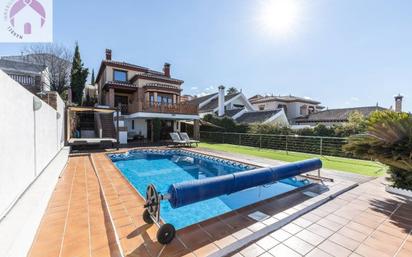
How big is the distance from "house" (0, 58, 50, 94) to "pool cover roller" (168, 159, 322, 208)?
2435cm

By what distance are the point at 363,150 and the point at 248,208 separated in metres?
3.74

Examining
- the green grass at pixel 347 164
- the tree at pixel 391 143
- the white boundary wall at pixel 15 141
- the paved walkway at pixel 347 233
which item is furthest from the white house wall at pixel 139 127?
the paved walkway at pixel 347 233

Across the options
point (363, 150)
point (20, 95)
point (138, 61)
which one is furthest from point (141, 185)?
point (138, 61)

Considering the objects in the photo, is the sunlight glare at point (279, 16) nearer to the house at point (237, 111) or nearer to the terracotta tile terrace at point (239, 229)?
the terracotta tile terrace at point (239, 229)

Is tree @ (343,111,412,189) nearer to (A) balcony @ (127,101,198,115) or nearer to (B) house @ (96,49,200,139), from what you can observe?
(A) balcony @ (127,101,198,115)

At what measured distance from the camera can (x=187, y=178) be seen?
26.5ft

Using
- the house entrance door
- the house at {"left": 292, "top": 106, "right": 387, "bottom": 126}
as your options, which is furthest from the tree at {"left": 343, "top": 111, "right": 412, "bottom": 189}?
the house at {"left": 292, "top": 106, "right": 387, "bottom": 126}

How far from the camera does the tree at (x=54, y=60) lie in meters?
22.3

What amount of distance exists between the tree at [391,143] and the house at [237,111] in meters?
14.6

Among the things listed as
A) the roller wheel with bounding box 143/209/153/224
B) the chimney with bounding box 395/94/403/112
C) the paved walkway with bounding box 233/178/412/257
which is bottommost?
the paved walkway with bounding box 233/178/412/257

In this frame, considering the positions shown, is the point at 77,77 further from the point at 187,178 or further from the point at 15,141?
the point at 15,141

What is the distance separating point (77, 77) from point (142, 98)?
943cm

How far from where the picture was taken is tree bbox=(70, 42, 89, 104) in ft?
73.4

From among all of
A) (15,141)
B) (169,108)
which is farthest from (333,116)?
(15,141)
